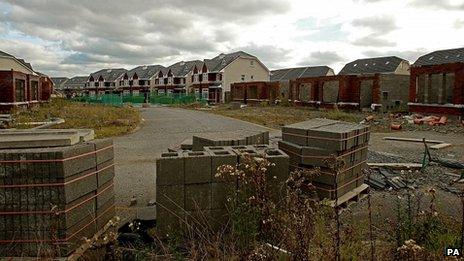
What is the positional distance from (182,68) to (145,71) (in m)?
14.1

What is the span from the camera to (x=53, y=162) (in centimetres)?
427

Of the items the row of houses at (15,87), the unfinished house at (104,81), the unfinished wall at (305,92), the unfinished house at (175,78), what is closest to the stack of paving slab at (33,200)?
the row of houses at (15,87)

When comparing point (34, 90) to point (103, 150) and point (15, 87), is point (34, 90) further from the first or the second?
point (103, 150)

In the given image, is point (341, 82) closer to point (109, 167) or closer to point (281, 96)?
point (281, 96)

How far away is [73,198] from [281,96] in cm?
4054

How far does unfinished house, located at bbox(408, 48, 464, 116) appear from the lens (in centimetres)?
2331

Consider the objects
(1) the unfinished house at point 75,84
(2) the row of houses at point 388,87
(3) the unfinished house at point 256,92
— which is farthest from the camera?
Answer: (1) the unfinished house at point 75,84

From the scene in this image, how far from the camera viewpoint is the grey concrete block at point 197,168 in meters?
4.89

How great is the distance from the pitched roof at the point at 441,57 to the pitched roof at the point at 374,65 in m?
12.4

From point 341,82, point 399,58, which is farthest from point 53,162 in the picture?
point 399,58

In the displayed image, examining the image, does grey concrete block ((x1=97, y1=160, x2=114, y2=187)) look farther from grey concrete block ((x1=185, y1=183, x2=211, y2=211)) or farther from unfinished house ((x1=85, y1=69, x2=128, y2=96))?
unfinished house ((x1=85, y1=69, x2=128, y2=96))

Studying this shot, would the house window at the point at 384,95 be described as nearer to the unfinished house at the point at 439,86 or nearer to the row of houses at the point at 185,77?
the unfinished house at the point at 439,86

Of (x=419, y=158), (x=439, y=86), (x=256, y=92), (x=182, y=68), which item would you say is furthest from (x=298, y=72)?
(x=419, y=158)

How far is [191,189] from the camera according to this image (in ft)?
16.1
